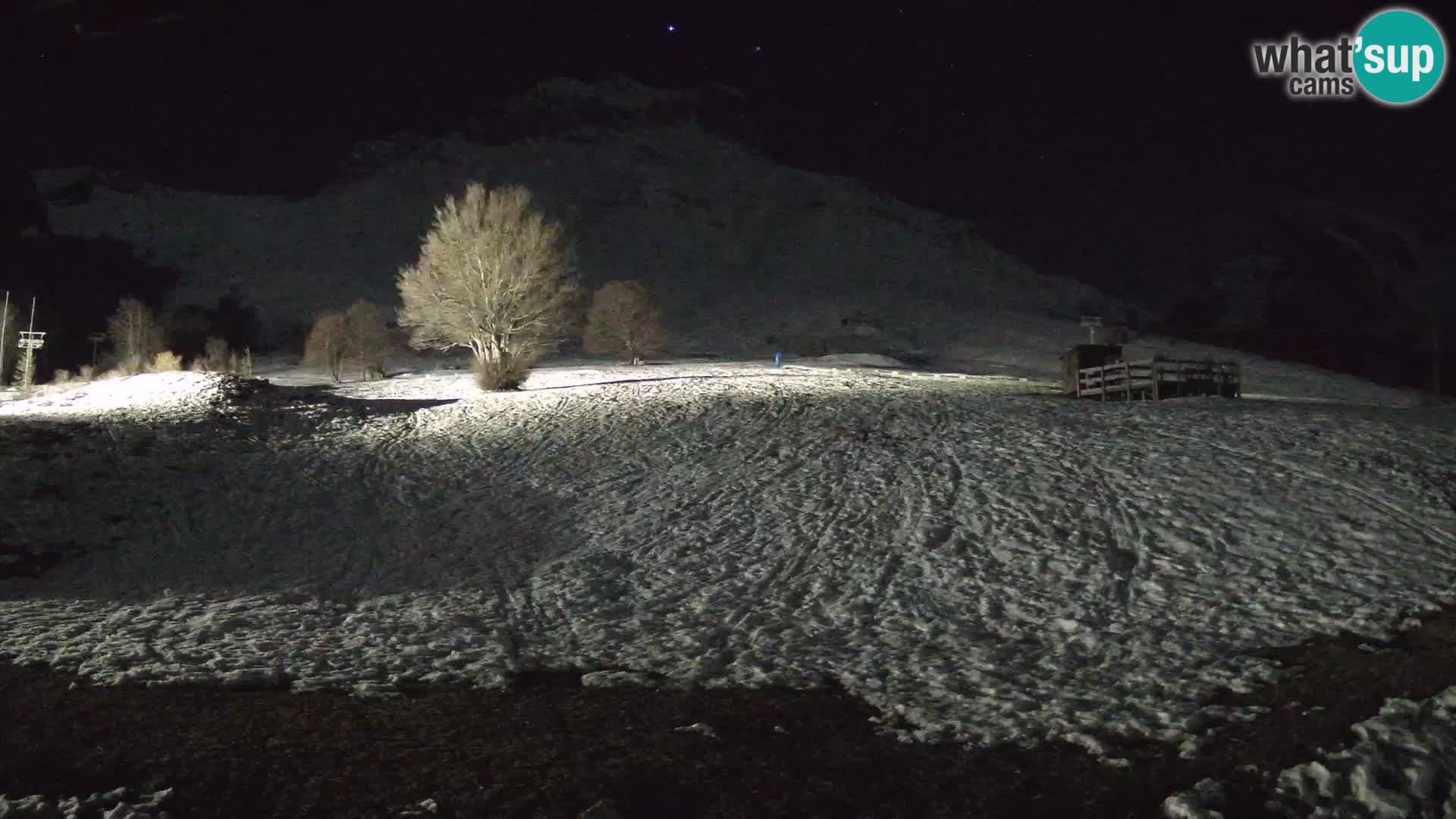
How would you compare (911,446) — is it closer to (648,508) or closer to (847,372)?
(648,508)

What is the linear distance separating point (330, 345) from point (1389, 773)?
236 ft

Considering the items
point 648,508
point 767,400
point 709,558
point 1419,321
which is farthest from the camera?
point 1419,321

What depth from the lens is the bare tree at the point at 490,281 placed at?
41.1 m

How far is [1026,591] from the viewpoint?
13.2m

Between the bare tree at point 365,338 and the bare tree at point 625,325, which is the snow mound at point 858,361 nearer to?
the bare tree at point 625,325

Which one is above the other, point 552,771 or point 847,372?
point 847,372

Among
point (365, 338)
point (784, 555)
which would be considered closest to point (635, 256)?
point (365, 338)

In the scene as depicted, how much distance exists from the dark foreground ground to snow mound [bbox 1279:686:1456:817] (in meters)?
0.27

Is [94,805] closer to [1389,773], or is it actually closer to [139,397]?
[1389,773]

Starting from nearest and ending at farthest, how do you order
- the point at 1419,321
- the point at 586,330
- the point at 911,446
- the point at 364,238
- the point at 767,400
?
the point at 911,446, the point at 767,400, the point at 586,330, the point at 364,238, the point at 1419,321

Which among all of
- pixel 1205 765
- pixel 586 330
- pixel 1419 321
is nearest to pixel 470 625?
pixel 1205 765

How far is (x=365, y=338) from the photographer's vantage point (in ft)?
227

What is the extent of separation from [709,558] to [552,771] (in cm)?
843

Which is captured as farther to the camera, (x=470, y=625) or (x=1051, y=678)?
(x=470, y=625)
